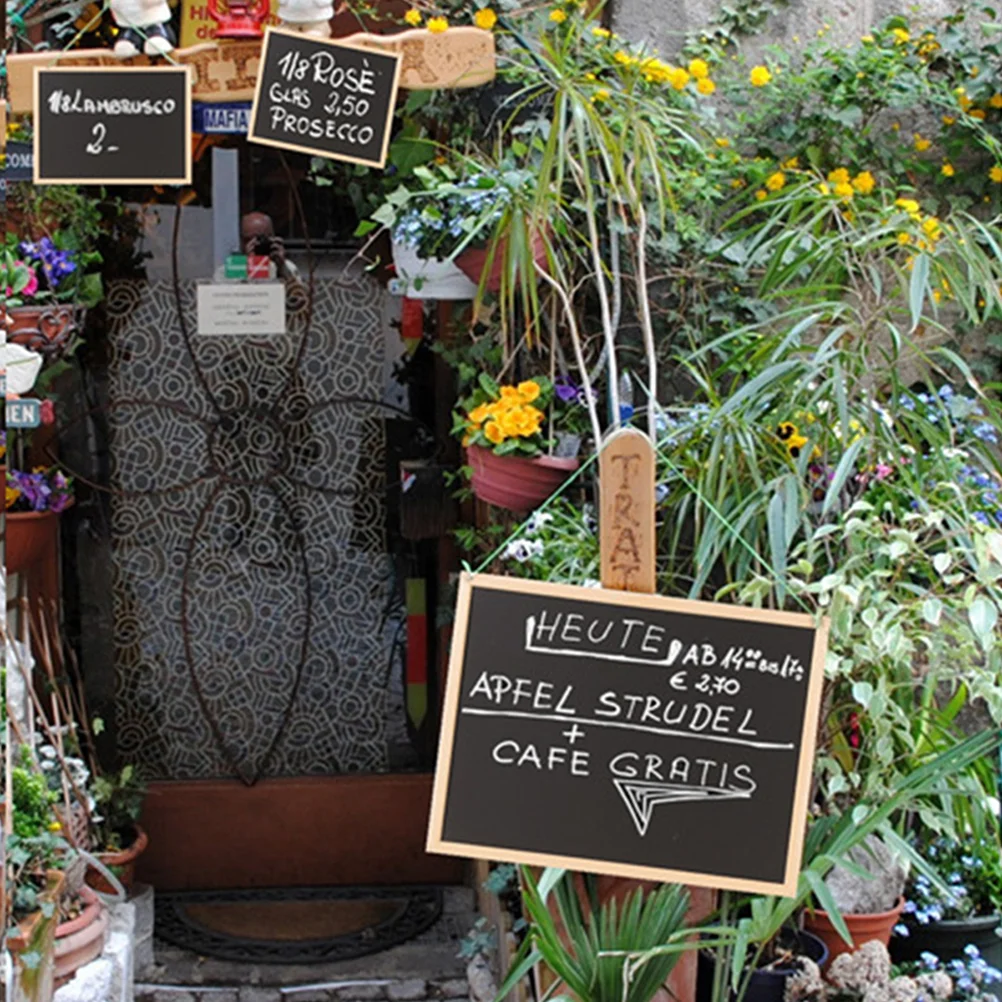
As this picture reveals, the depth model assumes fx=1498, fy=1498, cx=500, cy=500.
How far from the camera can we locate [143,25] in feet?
10.4

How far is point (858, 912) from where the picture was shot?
111 inches

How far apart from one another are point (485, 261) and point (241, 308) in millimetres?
1551

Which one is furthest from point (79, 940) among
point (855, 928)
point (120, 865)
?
point (855, 928)

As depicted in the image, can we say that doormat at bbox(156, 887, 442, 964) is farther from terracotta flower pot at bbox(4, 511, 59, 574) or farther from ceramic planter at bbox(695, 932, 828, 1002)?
ceramic planter at bbox(695, 932, 828, 1002)

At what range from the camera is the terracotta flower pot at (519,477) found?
3.07 m

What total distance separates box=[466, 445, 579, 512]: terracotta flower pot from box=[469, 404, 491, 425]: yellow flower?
0.23 feet

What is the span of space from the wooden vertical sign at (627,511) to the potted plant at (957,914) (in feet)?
4.06

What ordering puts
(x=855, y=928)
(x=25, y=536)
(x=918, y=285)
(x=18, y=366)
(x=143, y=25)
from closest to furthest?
(x=918, y=285) < (x=855, y=928) < (x=143, y=25) < (x=18, y=366) < (x=25, y=536)

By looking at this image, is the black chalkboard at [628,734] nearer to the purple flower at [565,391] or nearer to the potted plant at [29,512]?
the purple flower at [565,391]

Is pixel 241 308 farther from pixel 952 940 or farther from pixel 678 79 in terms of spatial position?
pixel 952 940

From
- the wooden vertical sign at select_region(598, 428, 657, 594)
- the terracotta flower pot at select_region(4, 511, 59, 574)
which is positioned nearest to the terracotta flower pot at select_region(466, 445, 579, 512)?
the wooden vertical sign at select_region(598, 428, 657, 594)

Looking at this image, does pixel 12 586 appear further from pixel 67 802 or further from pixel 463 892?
pixel 463 892

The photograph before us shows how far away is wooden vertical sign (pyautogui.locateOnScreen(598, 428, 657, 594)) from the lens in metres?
1.97

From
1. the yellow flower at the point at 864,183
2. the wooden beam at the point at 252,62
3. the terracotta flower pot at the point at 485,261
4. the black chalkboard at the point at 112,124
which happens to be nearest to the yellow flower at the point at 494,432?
the terracotta flower pot at the point at 485,261
